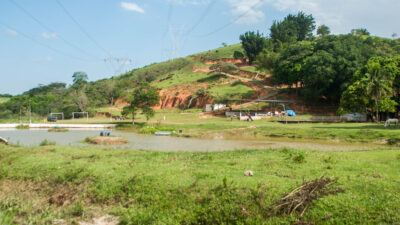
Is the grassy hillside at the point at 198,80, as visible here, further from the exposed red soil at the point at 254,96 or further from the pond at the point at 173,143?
the pond at the point at 173,143

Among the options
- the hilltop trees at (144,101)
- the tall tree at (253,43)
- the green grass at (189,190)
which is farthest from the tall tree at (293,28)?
the green grass at (189,190)

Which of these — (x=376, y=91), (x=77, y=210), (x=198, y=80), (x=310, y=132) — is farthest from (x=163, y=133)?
(x=198, y=80)

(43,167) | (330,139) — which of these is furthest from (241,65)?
(43,167)

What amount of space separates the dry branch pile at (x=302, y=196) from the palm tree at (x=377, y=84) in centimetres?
3409

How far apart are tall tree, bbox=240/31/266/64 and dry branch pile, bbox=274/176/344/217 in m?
83.8

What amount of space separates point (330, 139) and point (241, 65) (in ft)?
228

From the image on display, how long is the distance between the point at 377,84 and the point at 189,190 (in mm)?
35782

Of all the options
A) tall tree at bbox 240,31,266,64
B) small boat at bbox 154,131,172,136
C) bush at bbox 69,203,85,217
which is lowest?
bush at bbox 69,203,85,217

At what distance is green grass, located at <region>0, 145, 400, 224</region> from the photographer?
693 cm

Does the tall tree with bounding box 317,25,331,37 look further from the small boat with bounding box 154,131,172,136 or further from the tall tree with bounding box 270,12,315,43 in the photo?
the small boat with bounding box 154,131,172,136

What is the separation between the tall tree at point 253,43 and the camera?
8831cm

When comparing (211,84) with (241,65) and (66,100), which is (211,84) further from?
(66,100)

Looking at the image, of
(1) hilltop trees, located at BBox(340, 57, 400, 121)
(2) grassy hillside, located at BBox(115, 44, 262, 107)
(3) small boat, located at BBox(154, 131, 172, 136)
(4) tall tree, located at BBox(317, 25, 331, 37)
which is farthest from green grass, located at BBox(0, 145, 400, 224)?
(4) tall tree, located at BBox(317, 25, 331, 37)

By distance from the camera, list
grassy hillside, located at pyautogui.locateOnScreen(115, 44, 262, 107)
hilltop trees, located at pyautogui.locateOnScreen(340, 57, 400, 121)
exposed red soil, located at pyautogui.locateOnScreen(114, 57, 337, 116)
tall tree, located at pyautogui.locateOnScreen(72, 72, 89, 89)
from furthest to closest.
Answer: tall tree, located at pyautogui.locateOnScreen(72, 72, 89, 89) < grassy hillside, located at pyautogui.locateOnScreen(115, 44, 262, 107) < exposed red soil, located at pyautogui.locateOnScreen(114, 57, 337, 116) < hilltop trees, located at pyautogui.locateOnScreen(340, 57, 400, 121)
